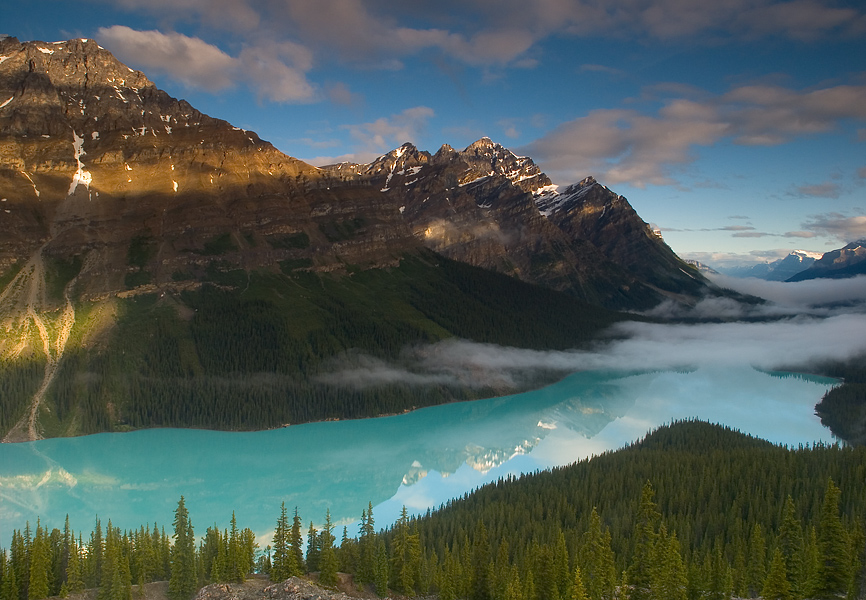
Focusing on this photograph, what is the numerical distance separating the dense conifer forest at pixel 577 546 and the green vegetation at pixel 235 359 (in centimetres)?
5221

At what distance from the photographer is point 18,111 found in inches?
6978

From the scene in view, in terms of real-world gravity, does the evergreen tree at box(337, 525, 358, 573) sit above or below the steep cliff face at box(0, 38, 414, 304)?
below

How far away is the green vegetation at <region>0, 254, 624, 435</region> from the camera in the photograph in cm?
12706

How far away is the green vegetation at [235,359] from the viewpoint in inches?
5002

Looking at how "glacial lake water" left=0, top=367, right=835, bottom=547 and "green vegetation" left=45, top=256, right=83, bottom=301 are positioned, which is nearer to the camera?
"glacial lake water" left=0, top=367, right=835, bottom=547

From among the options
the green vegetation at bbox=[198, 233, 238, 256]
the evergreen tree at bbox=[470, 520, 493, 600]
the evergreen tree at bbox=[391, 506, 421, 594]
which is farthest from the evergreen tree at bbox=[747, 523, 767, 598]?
the green vegetation at bbox=[198, 233, 238, 256]

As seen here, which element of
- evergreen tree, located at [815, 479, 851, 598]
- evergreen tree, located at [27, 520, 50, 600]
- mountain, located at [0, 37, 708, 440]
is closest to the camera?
evergreen tree, located at [815, 479, 851, 598]

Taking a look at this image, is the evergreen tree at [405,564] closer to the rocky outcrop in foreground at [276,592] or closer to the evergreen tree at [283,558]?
the rocky outcrop in foreground at [276,592]

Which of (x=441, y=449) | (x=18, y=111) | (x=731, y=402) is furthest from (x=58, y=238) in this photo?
(x=731, y=402)

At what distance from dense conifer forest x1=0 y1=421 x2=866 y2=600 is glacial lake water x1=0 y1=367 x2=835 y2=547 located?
12.5 m

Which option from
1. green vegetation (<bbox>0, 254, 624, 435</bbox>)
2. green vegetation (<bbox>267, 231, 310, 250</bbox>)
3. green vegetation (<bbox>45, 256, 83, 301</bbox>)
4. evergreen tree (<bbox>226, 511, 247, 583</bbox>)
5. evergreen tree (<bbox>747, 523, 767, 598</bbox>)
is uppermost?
green vegetation (<bbox>267, 231, 310, 250</bbox>)

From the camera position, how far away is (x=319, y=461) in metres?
115

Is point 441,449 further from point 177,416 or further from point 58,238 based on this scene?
point 58,238

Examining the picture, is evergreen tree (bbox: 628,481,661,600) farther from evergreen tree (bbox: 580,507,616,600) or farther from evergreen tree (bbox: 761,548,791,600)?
evergreen tree (bbox: 761,548,791,600)
